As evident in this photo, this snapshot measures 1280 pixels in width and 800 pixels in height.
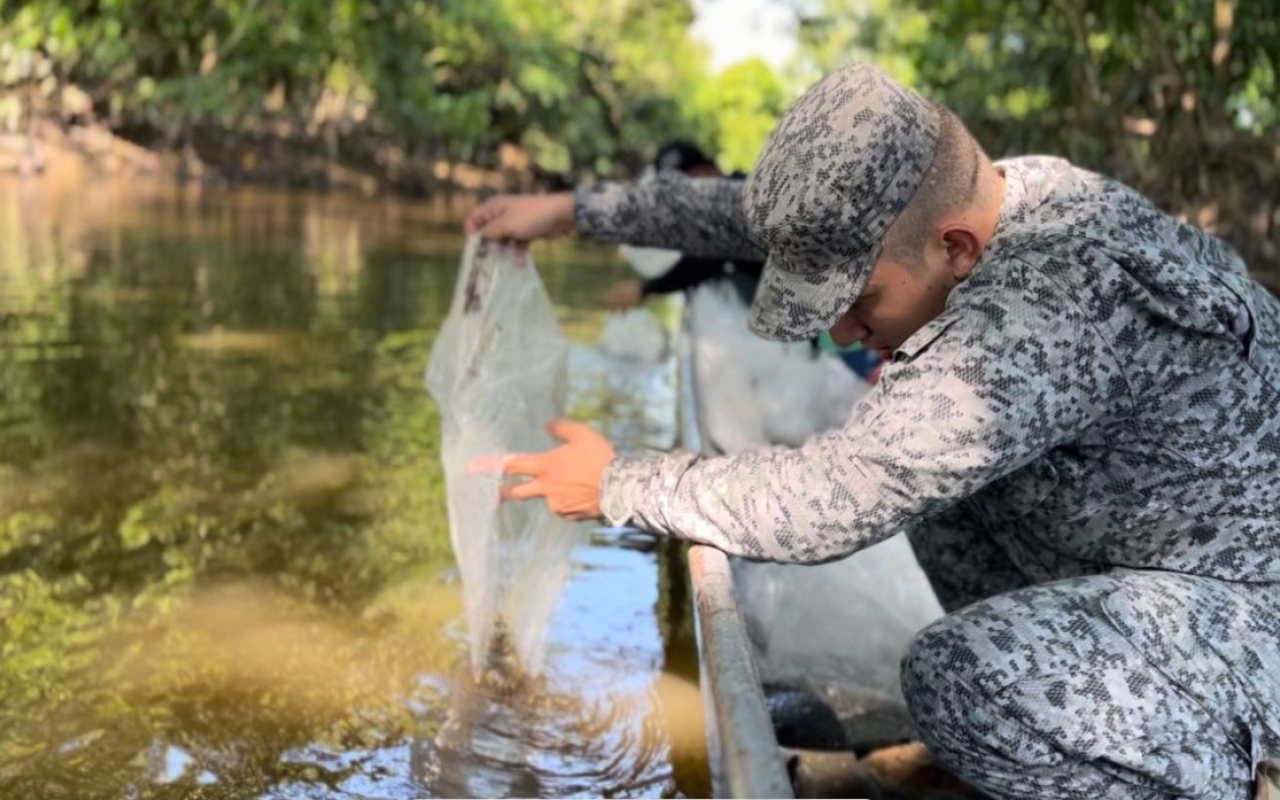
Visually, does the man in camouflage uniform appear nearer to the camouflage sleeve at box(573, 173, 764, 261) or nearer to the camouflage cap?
the camouflage cap

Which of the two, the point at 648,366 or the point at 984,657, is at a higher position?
the point at 984,657

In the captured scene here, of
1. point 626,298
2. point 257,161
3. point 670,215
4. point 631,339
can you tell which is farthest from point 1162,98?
point 257,161

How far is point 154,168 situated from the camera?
22.3 meters

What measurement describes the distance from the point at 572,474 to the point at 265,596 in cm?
176

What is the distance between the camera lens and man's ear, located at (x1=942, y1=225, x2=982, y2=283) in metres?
1.84

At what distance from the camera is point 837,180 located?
1724mm

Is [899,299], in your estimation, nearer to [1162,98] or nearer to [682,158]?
[682,158]

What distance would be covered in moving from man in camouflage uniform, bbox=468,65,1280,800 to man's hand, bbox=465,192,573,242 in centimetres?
111

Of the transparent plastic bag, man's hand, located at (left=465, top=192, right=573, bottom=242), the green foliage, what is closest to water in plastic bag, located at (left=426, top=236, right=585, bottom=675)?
man's hand, located at (left=465, top=192, right=573, bottom=242)

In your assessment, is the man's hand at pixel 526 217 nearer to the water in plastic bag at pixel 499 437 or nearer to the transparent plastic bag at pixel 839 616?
the water in plastic bag at pixel 499 437

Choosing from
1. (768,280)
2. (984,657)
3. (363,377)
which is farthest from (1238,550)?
(363,377)

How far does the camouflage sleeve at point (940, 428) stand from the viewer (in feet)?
5.37

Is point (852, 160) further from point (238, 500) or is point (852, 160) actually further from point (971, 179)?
point (238, 500)

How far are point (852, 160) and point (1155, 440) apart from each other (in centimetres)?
59
